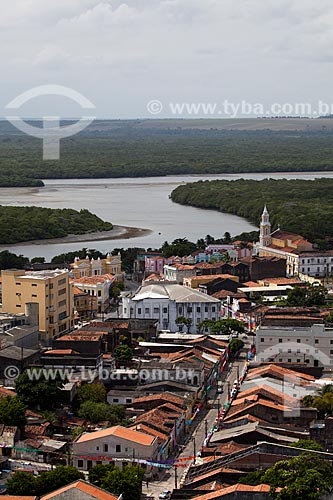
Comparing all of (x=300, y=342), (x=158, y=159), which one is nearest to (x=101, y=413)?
(x=300, y=342)

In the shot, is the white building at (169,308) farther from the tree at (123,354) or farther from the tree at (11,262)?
the tree at (11,262)

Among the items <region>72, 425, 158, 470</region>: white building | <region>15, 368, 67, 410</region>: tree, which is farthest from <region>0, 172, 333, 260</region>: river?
<region>72, 425, 158, 470</region>: white building

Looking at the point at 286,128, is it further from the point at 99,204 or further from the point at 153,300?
the point at 153,300

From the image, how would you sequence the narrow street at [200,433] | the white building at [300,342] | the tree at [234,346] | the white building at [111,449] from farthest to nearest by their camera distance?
the tree at [234,346], the white building at [300,342], the white building at [111,449], the narrow street at [200,433]

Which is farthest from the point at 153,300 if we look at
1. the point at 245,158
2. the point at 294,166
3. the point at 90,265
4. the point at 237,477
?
the point at 245,158

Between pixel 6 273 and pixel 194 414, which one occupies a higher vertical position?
pixel 6 273

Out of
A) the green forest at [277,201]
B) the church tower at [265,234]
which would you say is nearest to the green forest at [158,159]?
the green forest at [277,201]

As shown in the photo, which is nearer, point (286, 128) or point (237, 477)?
point (237, 477)
